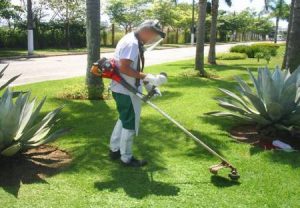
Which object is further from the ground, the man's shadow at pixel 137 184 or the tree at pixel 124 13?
the tree at pixel 124 13

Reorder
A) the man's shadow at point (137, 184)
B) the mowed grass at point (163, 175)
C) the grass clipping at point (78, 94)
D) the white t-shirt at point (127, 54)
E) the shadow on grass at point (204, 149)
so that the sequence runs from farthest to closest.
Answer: the grass clipping at point (78, 94) < the shadow on grass at point (204, 149) < the white t-shirt at point (127, 54) < the man's shadow at point (137, 184) < the mowed grass at point (163, 175)

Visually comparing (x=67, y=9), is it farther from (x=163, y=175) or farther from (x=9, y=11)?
(x=163, y=175)

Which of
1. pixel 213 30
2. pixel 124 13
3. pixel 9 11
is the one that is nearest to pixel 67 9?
pixel 9 11

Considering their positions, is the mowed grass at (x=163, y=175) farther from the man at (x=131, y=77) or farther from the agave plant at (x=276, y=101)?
the agave plant at (x=276, y=101)

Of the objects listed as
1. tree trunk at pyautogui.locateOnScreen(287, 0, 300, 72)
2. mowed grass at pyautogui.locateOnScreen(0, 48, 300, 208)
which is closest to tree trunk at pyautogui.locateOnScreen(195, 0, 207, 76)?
tree trunk at pyautogui.locateOnScreen(287, 0, 300, 72)

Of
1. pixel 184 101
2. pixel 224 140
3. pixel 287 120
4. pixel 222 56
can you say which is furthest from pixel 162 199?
pixel 222 56

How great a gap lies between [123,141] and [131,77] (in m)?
0.80

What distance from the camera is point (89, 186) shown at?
16.3 ft

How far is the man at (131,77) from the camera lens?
17.0 ft

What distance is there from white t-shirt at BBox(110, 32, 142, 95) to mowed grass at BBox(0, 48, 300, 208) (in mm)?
990

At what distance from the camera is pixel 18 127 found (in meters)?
5.52

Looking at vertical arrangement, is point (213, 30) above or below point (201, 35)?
above

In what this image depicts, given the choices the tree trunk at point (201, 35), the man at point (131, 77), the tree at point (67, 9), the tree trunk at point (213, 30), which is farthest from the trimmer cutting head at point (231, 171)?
the tree at point (67, 9)

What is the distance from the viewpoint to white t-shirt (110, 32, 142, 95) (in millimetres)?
5168
